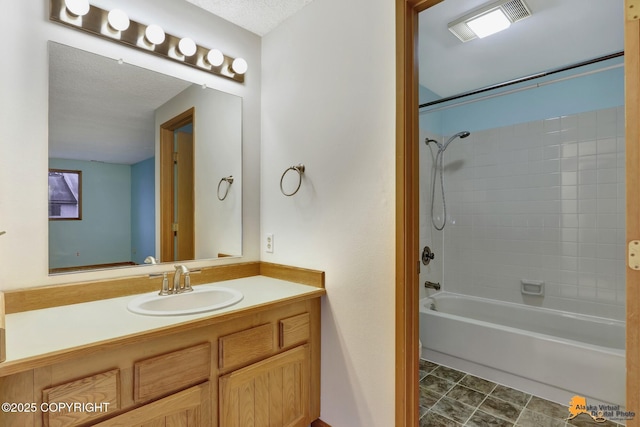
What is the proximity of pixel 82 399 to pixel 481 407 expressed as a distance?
200cm

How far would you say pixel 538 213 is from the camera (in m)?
2.58

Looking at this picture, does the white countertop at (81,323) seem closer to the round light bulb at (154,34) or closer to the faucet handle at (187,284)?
the faucet handle at (187,284)

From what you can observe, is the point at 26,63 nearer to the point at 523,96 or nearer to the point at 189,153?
the point at 189,153

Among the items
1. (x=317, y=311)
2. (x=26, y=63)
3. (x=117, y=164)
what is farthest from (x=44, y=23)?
(x=317, y=311)

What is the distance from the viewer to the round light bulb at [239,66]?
6.10ft

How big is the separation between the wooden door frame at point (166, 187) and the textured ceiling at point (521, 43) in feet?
5.48

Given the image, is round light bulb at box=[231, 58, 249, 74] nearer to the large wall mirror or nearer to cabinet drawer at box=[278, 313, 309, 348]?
the large wall mirror

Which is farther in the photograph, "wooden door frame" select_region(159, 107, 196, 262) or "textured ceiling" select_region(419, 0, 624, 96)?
"textured ceiling" select_region(419, 0, 624, 96)

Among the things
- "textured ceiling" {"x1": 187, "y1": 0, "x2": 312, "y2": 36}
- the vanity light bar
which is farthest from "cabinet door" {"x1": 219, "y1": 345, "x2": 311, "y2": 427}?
"textured ceiling" {"x1": 187, "y1": 0, "x2": 312, "y2": 36}

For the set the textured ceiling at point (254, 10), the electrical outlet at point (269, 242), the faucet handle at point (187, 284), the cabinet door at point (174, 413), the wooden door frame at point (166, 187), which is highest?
the textured ceiling at point (254, 10)

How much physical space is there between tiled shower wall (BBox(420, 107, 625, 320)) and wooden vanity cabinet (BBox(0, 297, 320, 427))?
171 centimetres

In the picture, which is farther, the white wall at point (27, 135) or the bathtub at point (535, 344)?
the bathtub at point (535, 344)

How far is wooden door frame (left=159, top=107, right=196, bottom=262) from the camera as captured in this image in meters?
1.65

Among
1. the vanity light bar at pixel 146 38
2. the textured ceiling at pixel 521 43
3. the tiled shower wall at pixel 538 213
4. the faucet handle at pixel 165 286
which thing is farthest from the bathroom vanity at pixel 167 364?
the textured ceiling at pixel 521 43
